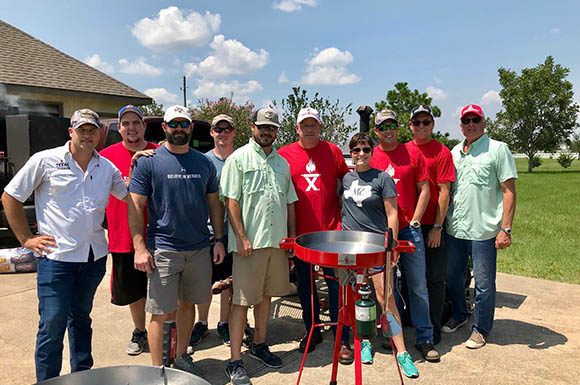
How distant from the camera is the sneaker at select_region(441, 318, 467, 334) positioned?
4188 millimetres

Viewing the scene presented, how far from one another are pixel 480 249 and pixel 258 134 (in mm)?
2217

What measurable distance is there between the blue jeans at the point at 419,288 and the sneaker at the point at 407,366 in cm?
35

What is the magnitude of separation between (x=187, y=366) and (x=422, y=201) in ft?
7.61

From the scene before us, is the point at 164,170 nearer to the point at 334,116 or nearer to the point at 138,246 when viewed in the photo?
the point at 138,246

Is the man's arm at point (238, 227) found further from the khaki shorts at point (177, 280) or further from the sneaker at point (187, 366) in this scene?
the sneaker at point (187, 366)

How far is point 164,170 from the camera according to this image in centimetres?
296

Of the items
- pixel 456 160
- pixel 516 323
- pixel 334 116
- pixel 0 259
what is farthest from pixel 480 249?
pixel 334 116

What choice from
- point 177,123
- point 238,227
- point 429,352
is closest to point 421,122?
point 238,227

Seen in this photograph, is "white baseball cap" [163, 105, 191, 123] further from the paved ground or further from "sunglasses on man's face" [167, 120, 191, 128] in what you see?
the paved ground

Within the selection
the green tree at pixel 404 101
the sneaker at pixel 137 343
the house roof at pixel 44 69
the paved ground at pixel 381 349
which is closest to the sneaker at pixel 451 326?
the paved ground at pixel 381 349

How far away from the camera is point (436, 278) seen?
3.88m

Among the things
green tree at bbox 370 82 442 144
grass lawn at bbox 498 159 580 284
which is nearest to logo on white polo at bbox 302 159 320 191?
grass lawn at bbox 498 159 580 284

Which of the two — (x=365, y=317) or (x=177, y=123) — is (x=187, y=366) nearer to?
(x=365, y=317)

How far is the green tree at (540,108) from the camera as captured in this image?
52406 mm
